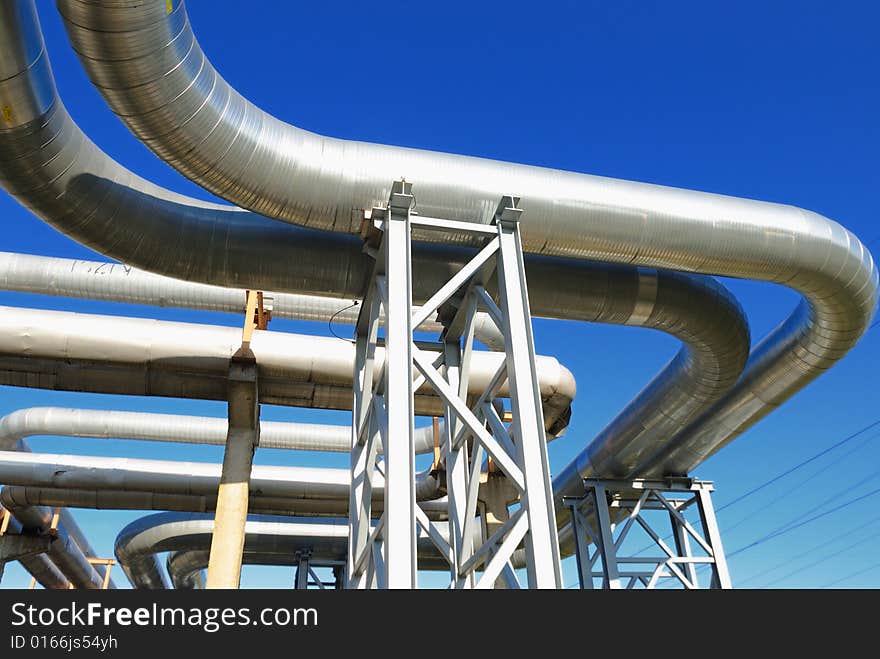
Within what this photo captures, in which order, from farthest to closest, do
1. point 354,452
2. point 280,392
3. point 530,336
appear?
point 280,392, point 354,452, point 530,336

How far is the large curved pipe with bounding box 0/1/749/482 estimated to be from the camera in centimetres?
550

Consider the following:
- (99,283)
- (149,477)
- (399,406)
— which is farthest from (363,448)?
(149,477)

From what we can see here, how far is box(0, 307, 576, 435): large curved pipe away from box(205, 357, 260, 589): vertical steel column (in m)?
0.24

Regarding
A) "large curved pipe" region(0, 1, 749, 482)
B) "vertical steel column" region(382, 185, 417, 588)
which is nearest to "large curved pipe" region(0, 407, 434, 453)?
"large curved pipe" region(0, 1, 749, 482)

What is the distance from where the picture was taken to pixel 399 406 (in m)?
5.36

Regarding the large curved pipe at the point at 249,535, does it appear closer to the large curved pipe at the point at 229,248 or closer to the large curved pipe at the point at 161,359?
the large curved pipe at the point at 161,359

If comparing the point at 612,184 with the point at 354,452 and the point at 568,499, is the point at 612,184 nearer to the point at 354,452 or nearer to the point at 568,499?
the point at 354,452

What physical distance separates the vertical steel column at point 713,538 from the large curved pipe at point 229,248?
152 inches

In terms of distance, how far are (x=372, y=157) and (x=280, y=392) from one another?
503 cm

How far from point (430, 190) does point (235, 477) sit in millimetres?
5262

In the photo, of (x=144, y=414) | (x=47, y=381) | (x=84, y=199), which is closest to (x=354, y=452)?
(x=84, y=199)

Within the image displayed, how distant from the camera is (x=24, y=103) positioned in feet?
17.3

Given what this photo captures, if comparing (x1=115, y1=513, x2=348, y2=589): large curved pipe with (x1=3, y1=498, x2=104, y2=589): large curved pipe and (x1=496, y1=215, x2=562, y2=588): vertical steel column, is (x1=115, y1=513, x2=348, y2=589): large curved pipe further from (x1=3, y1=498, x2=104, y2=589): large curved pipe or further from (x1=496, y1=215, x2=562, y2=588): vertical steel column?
(x1=496, y1=215, x2=562, y2=588): vertical steel column

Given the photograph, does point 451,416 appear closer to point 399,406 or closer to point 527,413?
point 527,413
